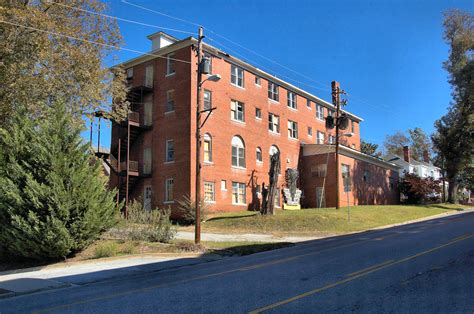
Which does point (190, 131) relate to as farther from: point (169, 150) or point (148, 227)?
point (148, 227)

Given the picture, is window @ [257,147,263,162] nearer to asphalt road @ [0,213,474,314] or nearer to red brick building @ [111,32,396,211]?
red brick building @ [111,32,396,211]

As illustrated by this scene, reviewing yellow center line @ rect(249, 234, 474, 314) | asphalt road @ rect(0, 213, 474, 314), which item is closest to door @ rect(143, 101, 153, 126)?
asphalt road @ rect(0, 213, 474, 314)

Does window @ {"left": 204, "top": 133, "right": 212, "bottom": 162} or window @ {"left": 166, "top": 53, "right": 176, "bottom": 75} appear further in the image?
window @ {"left": 166, "top": 53, "right": 176, "bottom": 75}

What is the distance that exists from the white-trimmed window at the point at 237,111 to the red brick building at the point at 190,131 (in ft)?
A: 0.26

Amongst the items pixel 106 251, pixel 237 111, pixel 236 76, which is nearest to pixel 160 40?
pixel 236 76

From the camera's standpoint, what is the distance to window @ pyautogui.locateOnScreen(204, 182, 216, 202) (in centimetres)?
3163

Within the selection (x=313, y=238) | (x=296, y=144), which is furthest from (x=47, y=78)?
(x=296, y=144)

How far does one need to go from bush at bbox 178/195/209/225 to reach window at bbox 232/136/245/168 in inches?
236

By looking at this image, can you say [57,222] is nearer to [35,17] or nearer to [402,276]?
[35,17]

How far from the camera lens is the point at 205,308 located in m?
7.01

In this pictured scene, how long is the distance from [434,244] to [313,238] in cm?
867

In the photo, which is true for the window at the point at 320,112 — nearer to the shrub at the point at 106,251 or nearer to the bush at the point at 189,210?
the bush at the point at 189,210

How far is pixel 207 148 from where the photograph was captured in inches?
1275

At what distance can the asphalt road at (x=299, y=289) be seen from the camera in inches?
271
